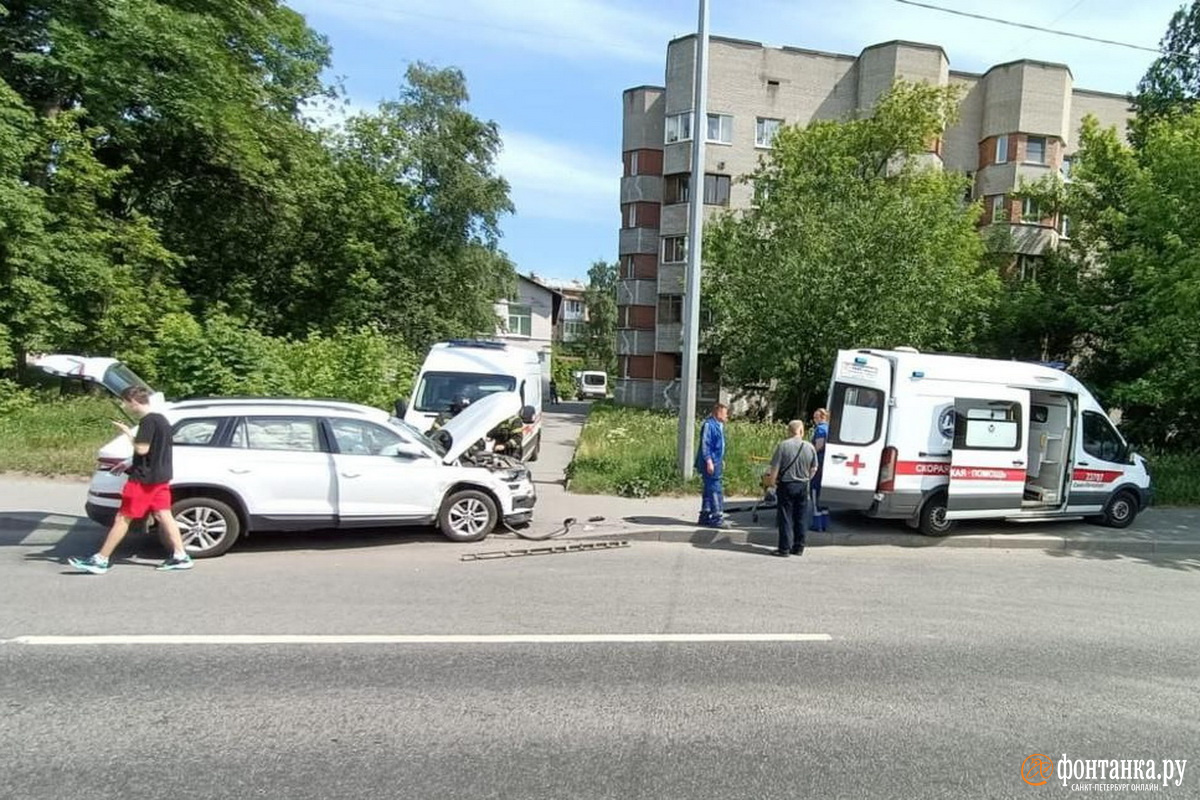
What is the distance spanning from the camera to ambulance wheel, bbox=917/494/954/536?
9.66m

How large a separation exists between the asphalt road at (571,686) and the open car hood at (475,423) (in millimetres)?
1630

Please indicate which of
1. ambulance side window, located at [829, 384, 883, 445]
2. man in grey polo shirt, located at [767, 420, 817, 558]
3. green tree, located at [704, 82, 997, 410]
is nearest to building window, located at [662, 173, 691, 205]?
green tree, located at [704, 82, 997, 410]

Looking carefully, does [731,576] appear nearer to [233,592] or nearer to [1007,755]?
[1007,755]

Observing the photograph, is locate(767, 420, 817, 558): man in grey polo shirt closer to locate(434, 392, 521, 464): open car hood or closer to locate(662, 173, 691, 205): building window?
locate(434, 392, 521, 464): open car hood

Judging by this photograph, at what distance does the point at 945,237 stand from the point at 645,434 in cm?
1446

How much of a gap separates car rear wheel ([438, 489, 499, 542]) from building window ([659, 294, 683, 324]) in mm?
29112

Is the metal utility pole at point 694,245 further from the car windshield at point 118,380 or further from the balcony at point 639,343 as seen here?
the balcony at point 639,343

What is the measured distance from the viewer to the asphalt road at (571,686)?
336 cm

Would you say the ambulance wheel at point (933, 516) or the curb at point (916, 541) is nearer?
the curb at point (916, 541)

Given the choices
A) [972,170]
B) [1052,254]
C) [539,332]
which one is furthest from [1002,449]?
[539,332]

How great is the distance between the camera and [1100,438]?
10.8m

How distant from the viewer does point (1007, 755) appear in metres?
3.68

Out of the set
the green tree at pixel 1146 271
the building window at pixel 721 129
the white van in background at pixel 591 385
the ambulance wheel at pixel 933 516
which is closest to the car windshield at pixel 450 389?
the ambulance wheel at pixel 933 516

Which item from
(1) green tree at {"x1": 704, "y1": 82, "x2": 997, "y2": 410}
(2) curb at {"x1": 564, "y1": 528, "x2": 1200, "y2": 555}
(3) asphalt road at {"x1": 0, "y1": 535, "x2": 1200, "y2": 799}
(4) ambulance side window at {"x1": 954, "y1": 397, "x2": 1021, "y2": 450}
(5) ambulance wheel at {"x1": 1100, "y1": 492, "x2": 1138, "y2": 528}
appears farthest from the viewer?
(1) green tree at {"x1": 704, "y1": 82, "x2": 997, "y2": 410}
